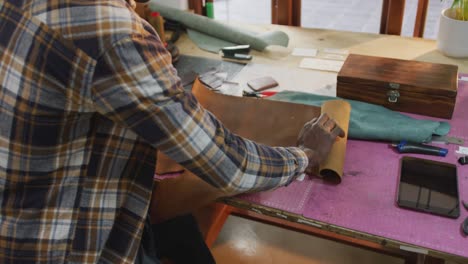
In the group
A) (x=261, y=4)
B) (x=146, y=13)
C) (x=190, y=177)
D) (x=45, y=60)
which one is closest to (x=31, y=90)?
(x=45, y=60)

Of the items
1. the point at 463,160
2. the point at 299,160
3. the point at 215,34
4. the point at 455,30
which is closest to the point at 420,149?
the point at 463,160

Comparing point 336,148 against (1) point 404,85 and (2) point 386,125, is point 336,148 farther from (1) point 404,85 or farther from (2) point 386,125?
(1) point 404,85

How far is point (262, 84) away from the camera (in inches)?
59.4

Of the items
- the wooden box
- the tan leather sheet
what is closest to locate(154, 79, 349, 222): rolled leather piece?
the tan leather sheet

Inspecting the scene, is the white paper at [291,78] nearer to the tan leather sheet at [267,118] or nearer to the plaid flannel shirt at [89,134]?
the tan leather sheet at [267,118]

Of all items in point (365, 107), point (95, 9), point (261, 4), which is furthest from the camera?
point (261, 4)

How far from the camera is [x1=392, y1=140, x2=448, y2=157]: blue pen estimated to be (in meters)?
1.14

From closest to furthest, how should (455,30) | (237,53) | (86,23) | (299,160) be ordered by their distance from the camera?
(86,23) < (299,160) < (455,30) < (237,53)

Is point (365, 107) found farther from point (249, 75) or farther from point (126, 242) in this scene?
point (126, 242)

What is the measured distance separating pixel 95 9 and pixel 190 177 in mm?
525

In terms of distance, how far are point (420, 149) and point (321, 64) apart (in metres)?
0.58

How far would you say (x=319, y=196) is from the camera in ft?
3.48

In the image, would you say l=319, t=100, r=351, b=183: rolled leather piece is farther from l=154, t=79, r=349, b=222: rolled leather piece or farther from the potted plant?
the potted plant

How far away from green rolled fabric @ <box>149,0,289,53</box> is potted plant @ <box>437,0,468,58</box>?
1.74ft
